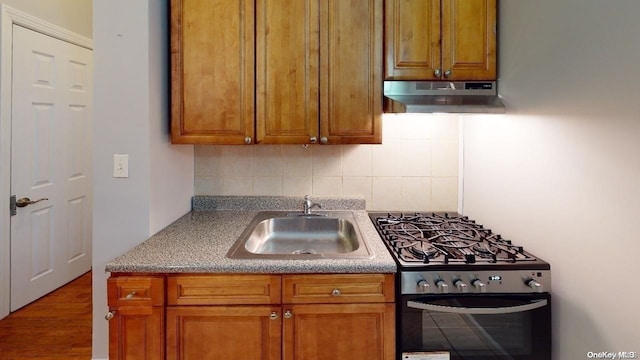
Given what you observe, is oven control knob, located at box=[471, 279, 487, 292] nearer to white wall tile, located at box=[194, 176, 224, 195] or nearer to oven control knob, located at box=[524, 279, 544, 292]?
oven control knob, located at box=[524, 279, 544, 292]

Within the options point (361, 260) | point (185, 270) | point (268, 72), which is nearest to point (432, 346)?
point (361, 260)

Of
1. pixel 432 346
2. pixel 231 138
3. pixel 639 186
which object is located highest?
pixel 231 138

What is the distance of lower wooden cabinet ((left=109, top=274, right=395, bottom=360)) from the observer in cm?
145

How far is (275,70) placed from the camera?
1.93 metres

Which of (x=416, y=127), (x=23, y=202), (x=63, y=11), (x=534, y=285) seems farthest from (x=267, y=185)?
(x=63, y=11)

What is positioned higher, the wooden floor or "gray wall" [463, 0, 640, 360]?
"gray wall" [463, 0, 640, 360]

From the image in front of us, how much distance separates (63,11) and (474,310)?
3.82 meters

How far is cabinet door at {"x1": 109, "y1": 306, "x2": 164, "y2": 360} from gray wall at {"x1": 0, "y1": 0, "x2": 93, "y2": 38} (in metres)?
2.60

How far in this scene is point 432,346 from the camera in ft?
4.76

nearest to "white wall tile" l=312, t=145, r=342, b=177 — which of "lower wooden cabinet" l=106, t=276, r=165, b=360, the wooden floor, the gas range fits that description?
the gas range

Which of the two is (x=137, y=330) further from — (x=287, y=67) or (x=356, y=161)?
(x=356, y=161)

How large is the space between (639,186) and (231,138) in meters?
1.62

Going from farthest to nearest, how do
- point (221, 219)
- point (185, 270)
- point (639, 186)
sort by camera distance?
point (221, 219) < point (185, 270) < point (639, 186)

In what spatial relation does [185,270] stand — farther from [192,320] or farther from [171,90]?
[171,90]
